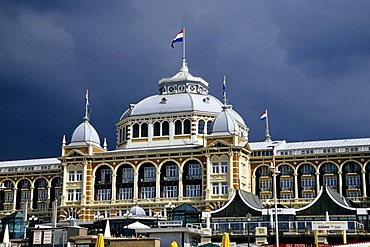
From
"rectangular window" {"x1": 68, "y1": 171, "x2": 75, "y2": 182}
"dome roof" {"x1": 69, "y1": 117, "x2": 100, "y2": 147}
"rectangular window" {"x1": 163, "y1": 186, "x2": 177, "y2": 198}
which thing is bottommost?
"rectangular window" {"x1": 163, "y1": 186, "x2": 177, "y2": 198}

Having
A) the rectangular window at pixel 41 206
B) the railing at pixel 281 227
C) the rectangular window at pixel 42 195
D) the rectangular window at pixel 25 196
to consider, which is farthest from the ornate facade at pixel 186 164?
the railing at pixel 281 227

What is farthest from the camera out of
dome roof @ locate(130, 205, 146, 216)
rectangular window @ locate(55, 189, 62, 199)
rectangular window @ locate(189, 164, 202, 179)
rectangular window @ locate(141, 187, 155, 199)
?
rectangular window @ locate(55, 189, 62, 199)

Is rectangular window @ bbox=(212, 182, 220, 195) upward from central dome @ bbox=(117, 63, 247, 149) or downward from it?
downward

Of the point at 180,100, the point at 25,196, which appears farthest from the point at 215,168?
the point at 25,196

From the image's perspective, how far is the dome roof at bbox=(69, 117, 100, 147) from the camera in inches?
5177

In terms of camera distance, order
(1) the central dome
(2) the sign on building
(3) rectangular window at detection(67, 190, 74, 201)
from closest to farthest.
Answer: (2) the sign on building → (3) rectangular window at detection(67, 190, 74, 201) → (1) the central dome

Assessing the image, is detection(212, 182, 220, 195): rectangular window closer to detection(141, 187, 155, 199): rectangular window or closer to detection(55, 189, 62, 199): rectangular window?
detection(141, 187, 155, 199): rectangular window

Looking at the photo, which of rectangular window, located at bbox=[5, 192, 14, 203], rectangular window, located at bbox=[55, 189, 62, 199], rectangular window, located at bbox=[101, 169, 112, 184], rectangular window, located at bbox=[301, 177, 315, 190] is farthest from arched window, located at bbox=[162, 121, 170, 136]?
rectangular window, located at bbox=[5, 192, 14, 203]

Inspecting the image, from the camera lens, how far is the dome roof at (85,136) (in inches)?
5177

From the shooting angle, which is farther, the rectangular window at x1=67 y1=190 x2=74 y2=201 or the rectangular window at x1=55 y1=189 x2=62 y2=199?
the rectangular window at x1=55 y1=189 x2=62 y2=199

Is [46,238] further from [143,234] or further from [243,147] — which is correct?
[243,147]

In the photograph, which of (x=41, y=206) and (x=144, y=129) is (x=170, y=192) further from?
(x=41, y=206)

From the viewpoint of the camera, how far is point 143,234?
87125 millimetres

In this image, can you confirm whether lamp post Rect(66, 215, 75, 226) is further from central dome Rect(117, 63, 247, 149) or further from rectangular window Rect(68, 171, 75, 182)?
central dome Rect(117, 63, 247, 149)
